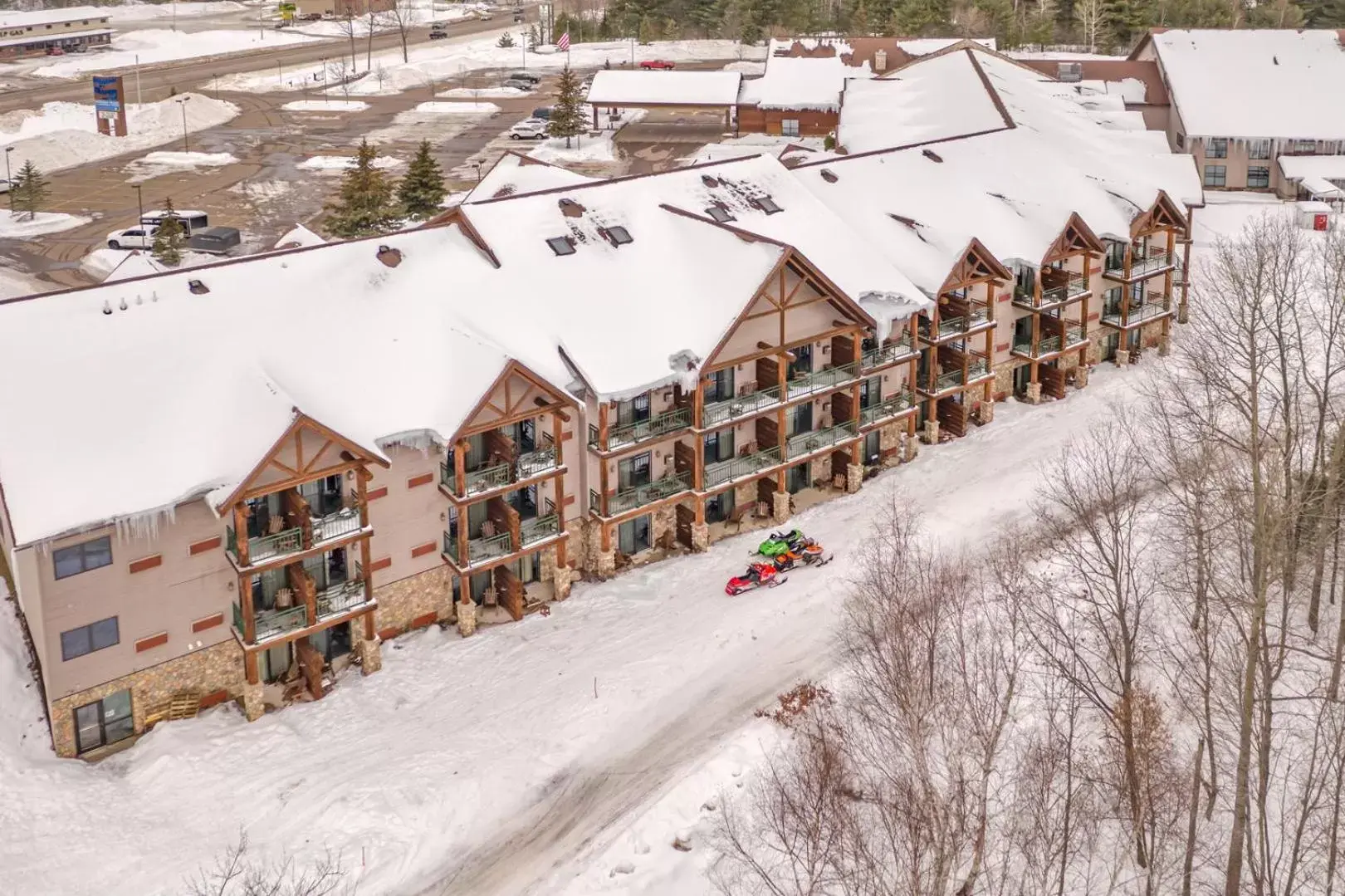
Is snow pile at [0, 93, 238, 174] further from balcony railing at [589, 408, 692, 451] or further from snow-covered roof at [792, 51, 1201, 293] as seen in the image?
balcony railing at [589, 408, 692, 451]

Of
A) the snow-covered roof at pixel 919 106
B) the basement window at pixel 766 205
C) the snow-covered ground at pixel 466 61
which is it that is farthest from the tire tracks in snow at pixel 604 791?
the snow-covered ground at pixel 466 61

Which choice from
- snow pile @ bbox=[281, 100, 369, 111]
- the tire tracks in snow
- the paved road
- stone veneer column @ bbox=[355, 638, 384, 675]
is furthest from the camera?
the paved road

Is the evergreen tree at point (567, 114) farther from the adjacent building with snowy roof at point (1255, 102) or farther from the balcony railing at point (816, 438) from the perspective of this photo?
the balcony railing at point (816, 438)

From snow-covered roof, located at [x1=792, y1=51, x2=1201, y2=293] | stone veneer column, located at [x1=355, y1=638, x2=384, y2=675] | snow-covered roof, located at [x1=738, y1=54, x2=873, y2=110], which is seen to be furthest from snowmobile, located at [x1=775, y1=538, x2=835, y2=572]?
snow-covered roof, located at [x1=738, y1=54, x2=873, y2=110]

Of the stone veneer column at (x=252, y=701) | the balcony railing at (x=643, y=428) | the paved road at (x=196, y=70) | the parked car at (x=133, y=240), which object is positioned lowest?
the stone veneer column at (x=252, y=701)

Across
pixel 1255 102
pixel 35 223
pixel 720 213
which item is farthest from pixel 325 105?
pixel 720 213

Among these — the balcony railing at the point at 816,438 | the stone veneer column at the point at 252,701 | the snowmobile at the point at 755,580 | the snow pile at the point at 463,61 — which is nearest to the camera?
the stone veneer column at the point at 252,701

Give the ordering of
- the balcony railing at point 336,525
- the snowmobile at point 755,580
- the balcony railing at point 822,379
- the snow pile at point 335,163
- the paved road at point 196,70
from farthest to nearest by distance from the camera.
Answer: the paved road at point 196,70, the snow pile at point 335,163, the balcony railing at point 822,379, the snowmobile at point 755,580, the balcony railing at point 336,525

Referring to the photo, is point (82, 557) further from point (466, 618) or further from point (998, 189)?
point (998, 189)
